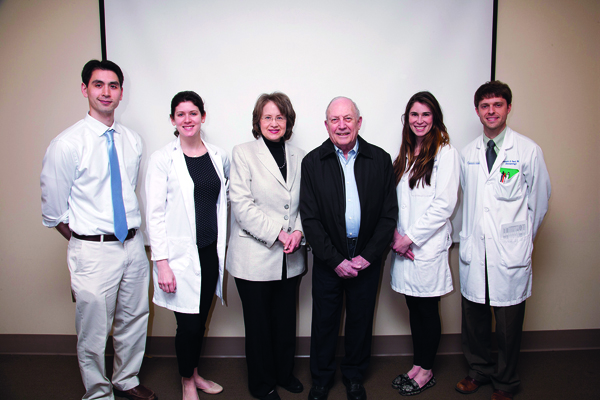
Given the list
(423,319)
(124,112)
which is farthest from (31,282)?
(423,319)

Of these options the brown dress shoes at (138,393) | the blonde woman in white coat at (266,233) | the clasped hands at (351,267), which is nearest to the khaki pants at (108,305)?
the brown dress shoes at (138,393)

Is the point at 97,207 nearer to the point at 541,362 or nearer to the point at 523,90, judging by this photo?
the point at 523,90

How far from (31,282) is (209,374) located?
1525mm

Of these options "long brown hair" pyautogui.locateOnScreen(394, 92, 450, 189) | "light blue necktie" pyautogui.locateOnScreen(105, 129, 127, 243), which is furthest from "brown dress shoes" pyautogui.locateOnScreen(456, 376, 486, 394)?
"light blue necktie" pyautogui.locateOnScreen(105, 129, 127, 243)

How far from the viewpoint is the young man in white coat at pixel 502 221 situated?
1.91 metres

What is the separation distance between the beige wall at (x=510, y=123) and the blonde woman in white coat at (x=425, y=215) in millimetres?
477

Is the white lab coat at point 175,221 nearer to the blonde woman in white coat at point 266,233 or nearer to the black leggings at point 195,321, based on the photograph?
the black leggings at point 195,321

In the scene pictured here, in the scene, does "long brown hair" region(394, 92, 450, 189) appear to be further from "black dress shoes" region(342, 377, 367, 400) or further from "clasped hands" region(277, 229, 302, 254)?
"black dress shoes" region(342, 377, 367, 400)

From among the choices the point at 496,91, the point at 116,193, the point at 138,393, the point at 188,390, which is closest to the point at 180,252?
the point at 116,193

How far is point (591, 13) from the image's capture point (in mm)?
2398

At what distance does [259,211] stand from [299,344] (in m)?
1.23

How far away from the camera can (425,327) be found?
2021 millimetres

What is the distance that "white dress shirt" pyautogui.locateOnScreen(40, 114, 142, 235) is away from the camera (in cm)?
175

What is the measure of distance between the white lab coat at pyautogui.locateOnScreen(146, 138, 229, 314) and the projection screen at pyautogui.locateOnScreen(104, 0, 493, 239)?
0.57 metres
